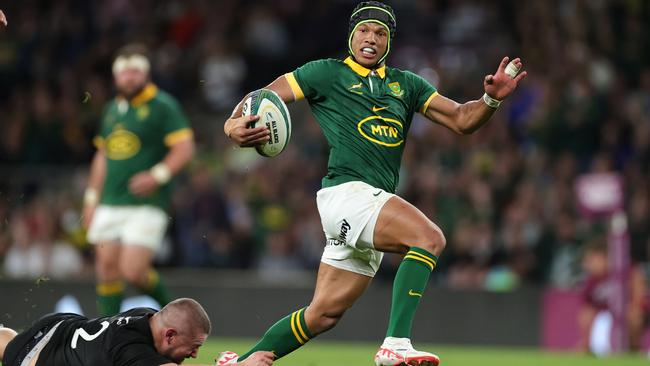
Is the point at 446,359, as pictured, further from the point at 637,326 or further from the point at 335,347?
the point at 637,326

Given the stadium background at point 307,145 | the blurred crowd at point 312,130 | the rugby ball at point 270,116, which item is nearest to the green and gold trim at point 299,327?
the rugby ball at point 270,116

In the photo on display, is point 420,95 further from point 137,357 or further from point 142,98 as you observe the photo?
point 142,98

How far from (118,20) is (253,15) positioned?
2095mm

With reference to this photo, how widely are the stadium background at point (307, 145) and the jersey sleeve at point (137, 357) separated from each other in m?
7.95

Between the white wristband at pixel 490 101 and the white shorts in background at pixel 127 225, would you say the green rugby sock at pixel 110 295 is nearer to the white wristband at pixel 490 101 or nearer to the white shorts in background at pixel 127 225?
the white shorts in background at pixel 127 225

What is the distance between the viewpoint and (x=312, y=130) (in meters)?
18.2

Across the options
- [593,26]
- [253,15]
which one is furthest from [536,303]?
[253,15]

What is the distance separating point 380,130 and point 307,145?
32.9ft

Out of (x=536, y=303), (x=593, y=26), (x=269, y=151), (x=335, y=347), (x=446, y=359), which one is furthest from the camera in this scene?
(x=593, y=26)

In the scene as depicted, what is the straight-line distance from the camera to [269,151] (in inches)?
298

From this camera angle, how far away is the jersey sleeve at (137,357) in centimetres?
655

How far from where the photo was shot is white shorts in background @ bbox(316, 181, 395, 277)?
762cm

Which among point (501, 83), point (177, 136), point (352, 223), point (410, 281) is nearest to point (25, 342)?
point (352, 223)

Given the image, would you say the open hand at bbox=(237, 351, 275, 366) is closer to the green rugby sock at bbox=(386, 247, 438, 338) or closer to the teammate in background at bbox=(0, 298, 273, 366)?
the teammate in background at bbox=(0, 298, 273, 366)
